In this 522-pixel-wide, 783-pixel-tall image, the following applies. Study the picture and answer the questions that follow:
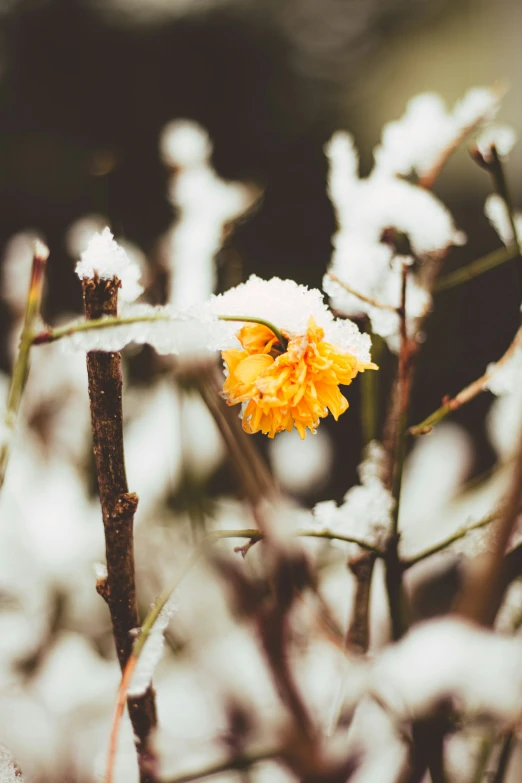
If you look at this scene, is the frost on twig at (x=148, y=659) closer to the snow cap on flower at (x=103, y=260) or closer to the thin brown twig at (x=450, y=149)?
the snow cap on flower at (x=103, y=260)

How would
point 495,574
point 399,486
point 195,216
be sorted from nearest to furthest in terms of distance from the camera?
point 495,574, point 399,486, point 195,216

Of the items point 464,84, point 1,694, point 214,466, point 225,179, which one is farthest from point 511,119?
point 1,694

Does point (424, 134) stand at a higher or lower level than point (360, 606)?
higher

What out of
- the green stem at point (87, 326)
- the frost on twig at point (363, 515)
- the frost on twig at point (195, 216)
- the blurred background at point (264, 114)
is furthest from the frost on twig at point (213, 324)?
the blurred background at point (264, 114)

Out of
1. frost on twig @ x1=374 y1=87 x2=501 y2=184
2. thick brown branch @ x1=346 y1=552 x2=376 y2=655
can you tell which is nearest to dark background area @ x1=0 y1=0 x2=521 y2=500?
frost on twig @ x1=374 y1=87 x2=501 y2=184

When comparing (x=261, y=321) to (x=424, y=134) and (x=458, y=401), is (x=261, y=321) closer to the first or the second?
(x=458, y=401)

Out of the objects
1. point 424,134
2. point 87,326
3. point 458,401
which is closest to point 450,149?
point 424,134
